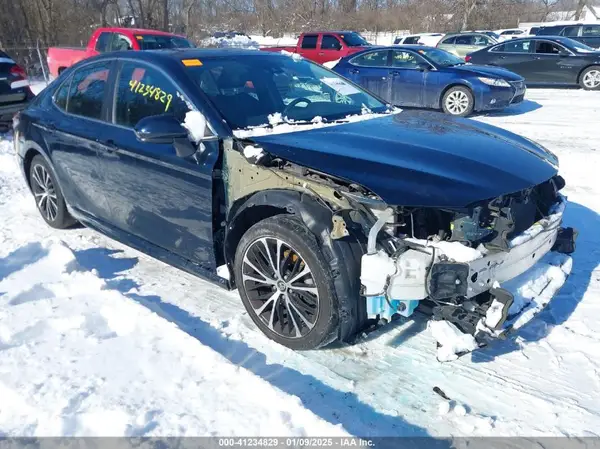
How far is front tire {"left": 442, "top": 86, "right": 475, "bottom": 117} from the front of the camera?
10680 millimetres

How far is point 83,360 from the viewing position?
309 centimetres

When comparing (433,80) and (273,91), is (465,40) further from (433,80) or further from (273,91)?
(273,91)

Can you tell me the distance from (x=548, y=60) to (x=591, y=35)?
20.8ft

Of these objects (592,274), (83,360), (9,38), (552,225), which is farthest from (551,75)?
(9,38)

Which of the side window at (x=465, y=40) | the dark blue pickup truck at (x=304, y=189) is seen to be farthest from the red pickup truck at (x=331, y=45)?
the dark blue pickup truck at (x=304, y=189)

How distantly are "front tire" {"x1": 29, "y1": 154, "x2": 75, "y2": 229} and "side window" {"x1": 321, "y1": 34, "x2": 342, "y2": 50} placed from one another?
12.6 m

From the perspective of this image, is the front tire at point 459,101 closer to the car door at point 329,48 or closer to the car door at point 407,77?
the car door at point 407,77

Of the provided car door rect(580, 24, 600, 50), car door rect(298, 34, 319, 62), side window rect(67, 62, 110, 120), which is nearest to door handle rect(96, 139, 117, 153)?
side window rect(67, 62, 110, 120)

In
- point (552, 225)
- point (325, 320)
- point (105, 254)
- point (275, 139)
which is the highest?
point (275, 139)

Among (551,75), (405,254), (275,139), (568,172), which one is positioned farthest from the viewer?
(551,75)

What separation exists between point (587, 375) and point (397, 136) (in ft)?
5.86

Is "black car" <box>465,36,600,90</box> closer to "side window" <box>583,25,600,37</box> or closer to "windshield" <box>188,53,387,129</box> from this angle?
"side window" <box>583,25,600,37</box>

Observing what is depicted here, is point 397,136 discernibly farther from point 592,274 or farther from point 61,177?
point 61,177

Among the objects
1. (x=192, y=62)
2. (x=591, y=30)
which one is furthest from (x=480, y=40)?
(x=192, y=62)
